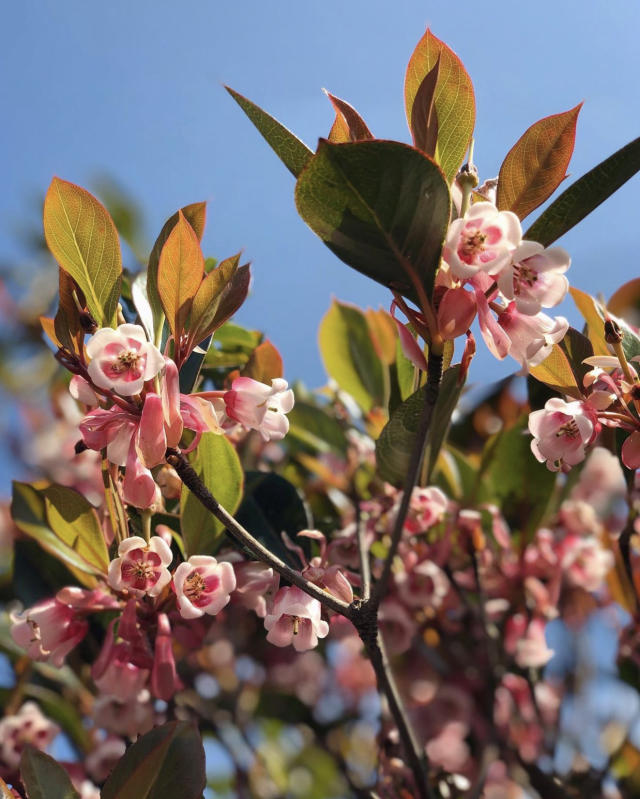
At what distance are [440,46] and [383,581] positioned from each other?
2.01 feet

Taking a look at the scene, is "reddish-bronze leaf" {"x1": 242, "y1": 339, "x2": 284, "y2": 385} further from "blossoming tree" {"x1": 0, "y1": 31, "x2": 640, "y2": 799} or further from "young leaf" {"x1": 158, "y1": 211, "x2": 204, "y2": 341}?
"young leaf" {"x1": 158, "y1": 211, "x2": 204, "y2": 341}

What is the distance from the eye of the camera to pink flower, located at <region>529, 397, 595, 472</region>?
0.92m

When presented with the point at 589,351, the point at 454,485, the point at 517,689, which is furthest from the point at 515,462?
the point at 517,689

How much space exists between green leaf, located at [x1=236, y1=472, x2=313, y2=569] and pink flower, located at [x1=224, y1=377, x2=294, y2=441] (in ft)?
1.18

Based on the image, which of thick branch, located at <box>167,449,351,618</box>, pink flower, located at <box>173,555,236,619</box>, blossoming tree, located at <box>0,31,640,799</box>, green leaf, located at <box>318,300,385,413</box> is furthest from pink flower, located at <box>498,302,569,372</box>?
green leaf, located at <box>318,300,385,413</box>

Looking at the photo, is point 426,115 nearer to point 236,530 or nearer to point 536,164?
point 536,164

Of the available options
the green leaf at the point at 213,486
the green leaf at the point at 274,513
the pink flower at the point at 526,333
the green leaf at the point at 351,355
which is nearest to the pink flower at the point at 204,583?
the green leaf at the point at 213,486

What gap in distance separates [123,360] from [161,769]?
0.51 metres

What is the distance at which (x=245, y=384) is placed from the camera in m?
0.94

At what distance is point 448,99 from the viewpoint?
88cm

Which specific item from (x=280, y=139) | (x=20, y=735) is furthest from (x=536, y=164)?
(x=20, y=735)

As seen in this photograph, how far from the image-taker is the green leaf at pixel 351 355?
72.2 inches

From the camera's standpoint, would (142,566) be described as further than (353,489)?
No

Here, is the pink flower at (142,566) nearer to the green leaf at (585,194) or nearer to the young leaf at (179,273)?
the young leaf at (179,273)
